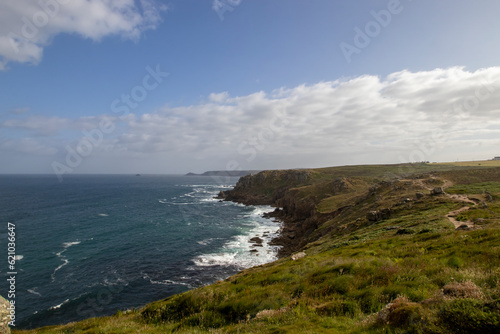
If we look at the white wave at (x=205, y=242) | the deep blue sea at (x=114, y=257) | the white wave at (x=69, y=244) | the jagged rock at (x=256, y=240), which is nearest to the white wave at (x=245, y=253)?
the deep blue sea at (x=114, y=257)

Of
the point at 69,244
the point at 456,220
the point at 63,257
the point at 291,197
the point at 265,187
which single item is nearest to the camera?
the point at 456,220

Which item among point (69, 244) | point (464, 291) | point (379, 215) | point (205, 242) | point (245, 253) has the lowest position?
point (245, 253)

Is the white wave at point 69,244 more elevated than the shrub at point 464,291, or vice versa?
the shrub at point 464,291

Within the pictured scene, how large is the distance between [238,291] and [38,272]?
132 feet

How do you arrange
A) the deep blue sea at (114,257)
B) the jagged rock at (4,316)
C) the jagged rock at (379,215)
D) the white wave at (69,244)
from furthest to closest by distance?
1. the white wave at (69,244)
2. the jagged rock at (379,215)
3. the deep blue sea at (114,257)
4. the jagged rock at (4,316)

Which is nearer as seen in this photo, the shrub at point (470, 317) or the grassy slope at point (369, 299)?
the shrub at point (470, 317)

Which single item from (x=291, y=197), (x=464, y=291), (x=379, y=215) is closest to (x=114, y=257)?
(x=379, y=215)

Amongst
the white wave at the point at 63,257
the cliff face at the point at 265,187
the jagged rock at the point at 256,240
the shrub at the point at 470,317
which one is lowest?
the jagged rock at the point at 256,240

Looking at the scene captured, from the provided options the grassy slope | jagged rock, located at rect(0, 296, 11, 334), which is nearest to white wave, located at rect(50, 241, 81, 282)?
jagged rock, located at rect(0, 296, 11, 334)

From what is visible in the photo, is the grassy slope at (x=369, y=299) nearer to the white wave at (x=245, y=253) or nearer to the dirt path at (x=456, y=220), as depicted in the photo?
the dirt path at (x=456, y=220)

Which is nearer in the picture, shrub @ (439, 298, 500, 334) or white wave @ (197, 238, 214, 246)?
shrub @ (439, 298, 500, 334)

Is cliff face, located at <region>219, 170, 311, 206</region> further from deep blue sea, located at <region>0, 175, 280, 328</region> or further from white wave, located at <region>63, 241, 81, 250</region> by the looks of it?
white wave, located at <region>63, 241, 81, 250</region>

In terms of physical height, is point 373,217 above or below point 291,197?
above

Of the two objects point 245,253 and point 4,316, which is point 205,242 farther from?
point 4,316
